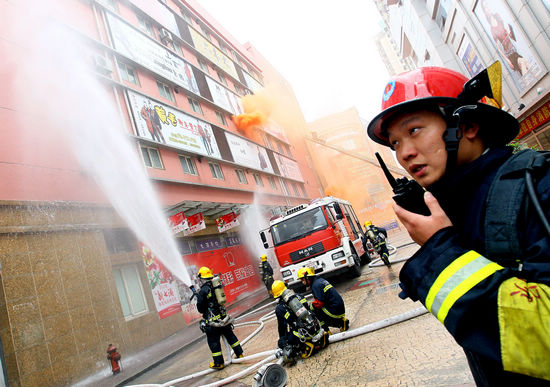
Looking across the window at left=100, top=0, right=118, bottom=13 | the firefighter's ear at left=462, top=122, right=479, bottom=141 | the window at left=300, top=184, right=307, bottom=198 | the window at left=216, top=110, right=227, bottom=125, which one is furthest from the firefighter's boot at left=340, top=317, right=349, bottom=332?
the window at left=300, top=184, right=307, bottom=198

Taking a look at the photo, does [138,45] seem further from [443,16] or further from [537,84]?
[537,84]

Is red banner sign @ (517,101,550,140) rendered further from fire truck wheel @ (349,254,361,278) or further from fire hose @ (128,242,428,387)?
fire hose @ (128,242,428,387)

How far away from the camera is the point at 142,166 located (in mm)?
11820

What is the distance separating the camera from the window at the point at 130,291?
31.5 ft

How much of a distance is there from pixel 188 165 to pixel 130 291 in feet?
22.9

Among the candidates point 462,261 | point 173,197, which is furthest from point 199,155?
point 462,261

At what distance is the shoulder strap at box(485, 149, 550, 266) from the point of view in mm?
798

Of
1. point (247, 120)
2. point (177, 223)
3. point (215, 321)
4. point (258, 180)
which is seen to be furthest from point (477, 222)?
point (247, 120)

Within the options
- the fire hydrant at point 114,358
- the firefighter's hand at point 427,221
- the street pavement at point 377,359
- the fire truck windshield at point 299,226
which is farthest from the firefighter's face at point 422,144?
the fire hydrant at point 114,358

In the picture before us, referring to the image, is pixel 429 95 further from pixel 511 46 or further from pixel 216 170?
pixel 216 170

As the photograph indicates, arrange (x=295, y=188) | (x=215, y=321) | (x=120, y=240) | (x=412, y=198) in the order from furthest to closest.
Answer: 1. (x=295, y=188)
2. (x=120, y=240)
3. (x=215, y=321)
4. (x=412, y=198)

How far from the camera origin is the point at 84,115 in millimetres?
10133

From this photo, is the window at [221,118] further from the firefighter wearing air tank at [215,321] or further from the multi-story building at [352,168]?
the multi-story building at [352,168]

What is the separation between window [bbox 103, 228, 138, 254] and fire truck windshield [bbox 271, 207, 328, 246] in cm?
495
